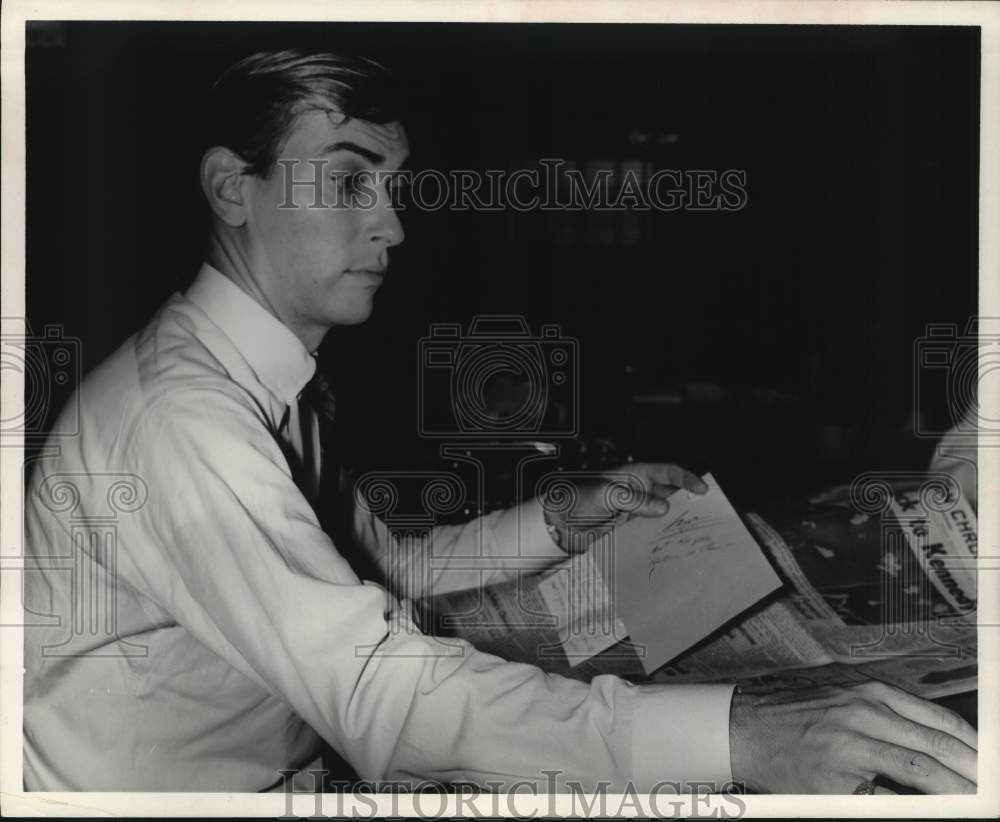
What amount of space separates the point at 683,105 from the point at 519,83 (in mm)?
216

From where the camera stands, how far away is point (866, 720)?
3.91ft

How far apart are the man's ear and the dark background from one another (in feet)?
0.12

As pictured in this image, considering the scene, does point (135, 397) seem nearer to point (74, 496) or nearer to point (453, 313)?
point (74, 496)

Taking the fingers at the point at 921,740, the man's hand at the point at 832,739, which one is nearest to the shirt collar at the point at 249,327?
the man's hand at the point at 832,739

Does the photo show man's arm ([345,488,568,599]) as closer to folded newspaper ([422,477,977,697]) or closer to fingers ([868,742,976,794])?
folded newspaper ([422,477,977,697])

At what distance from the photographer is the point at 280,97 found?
1.29 meters

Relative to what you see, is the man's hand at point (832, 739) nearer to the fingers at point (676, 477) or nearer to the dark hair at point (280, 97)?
the fingers at point (676, 477)

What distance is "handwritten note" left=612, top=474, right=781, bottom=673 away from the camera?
131 centimetres

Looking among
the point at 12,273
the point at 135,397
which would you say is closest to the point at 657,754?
the point at 135,397

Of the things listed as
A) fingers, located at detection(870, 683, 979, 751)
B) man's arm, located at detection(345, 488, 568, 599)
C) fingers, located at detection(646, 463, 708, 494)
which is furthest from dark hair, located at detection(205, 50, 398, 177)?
fingers, located at detection(870, 683, 979, 751)

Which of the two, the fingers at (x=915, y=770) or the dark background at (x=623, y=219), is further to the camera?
the dark background at (x=623, y=219)

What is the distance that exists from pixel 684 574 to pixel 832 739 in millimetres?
264

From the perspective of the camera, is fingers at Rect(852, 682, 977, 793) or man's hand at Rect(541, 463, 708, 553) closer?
fingers at Rect(852, 682, 977, 793)

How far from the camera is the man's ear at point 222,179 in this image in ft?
4.21
